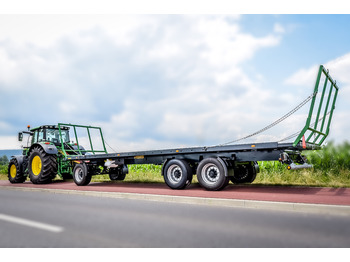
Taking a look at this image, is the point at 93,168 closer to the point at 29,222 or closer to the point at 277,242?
the point at 29,222

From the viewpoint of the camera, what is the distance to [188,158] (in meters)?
11.3

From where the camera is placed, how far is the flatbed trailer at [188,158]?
33.2 feet

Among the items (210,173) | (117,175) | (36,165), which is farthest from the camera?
(36,165)

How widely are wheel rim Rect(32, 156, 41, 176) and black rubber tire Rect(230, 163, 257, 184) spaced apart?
29.3 ft

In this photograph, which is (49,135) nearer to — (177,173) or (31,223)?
(177,173)

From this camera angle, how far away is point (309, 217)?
648cm

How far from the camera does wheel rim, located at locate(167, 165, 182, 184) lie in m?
11.3

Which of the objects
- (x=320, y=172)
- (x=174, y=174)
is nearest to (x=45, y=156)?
(x=174, y=174)

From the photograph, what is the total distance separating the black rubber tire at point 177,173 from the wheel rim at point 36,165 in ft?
24.1

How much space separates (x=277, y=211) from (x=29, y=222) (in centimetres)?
502

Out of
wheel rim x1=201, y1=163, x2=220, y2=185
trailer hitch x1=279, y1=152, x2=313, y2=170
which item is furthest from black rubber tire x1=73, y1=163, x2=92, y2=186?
trailer hitch x1=279, y1=152, x2=313, y2=170

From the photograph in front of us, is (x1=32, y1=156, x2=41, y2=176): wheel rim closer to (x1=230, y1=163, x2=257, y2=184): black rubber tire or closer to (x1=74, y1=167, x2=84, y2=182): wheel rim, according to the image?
(x1=74, y1=167, x2=84, y2=182): wheel rim

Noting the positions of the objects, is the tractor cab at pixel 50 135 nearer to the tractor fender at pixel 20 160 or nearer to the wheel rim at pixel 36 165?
Result: the wheel rim at pixel 36 165

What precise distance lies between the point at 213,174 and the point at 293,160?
2515 millimetres
